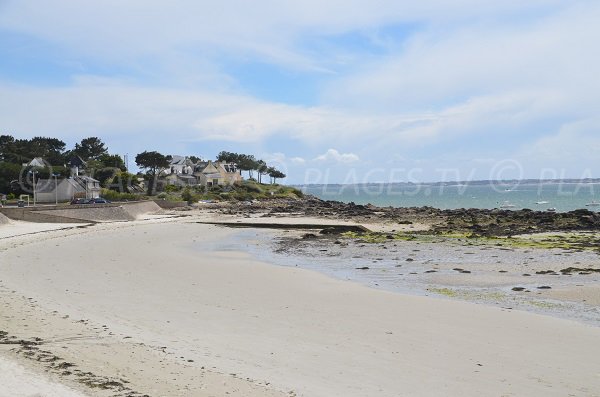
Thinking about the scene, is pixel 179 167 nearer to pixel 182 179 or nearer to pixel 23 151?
pixel 182 179

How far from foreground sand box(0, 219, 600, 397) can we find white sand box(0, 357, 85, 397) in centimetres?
68

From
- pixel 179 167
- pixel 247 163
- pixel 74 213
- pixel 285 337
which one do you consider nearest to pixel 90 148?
pixel 179 167

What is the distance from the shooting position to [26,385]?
6836 millimetres

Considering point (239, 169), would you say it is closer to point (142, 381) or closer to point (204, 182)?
point (204, 182)

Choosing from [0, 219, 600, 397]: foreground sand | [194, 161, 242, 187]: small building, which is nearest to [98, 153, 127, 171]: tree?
[194, 161, 242, 187]: small building

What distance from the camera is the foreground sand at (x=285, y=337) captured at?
307 inches

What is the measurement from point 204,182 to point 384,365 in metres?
102

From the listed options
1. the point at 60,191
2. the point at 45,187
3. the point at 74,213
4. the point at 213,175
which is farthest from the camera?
the point at 213,175

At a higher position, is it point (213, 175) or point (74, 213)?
point (213, 175)

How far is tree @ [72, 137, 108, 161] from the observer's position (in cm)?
11170

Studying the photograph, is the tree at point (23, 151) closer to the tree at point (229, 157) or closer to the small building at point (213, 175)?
the small building at point (213, 175)

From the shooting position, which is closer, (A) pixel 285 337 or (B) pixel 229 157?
(A) pixel 285 337

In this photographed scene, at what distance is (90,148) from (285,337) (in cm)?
11023

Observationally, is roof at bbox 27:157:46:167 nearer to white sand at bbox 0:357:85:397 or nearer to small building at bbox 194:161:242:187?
small building at bbox 194:161:242:187
